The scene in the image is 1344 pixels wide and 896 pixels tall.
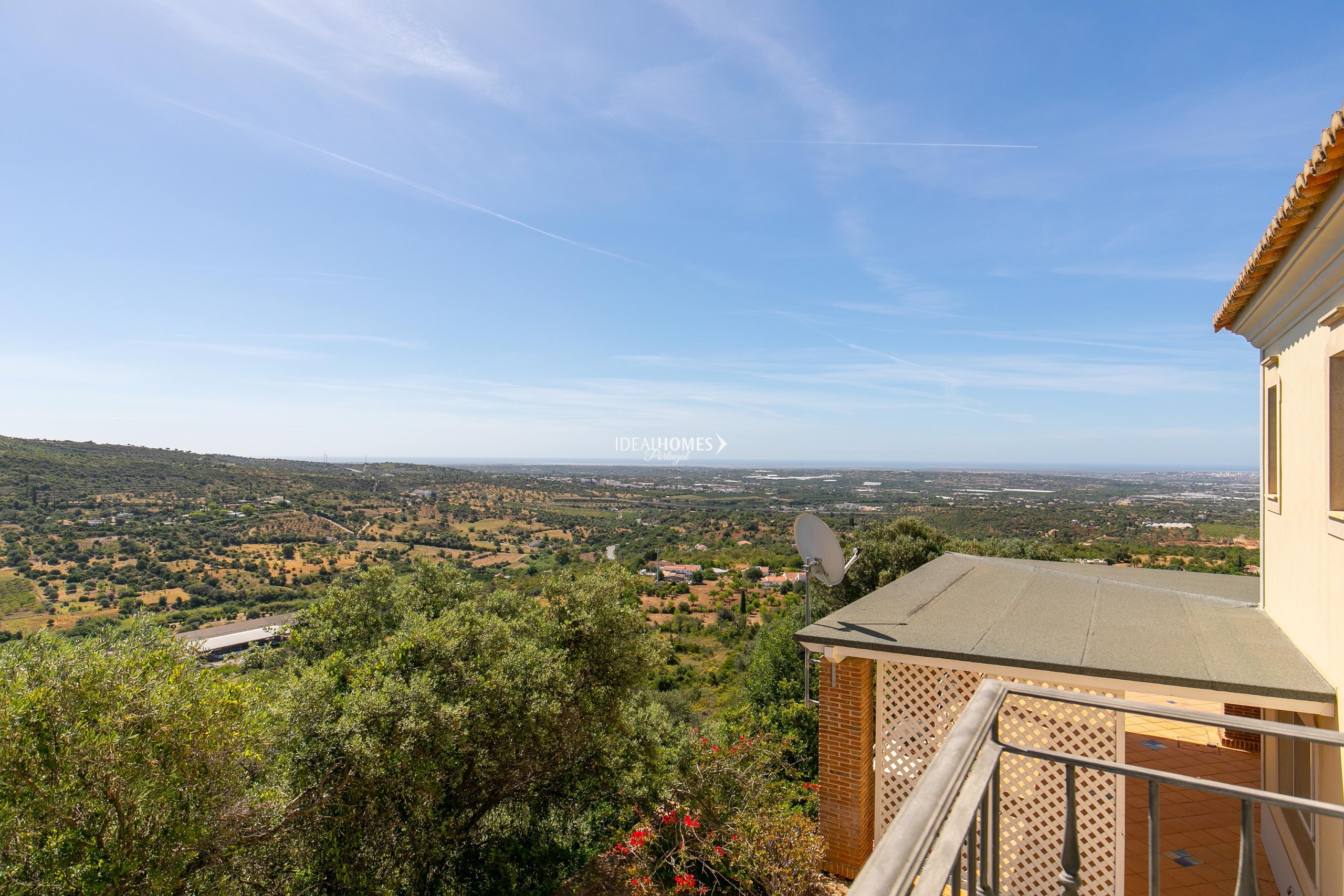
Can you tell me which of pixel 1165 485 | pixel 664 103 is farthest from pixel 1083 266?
pixel 1165 485

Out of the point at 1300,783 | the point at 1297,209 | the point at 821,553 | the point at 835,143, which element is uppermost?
the point at 835,143

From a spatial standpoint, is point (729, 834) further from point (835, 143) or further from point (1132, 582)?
point (835, 143)

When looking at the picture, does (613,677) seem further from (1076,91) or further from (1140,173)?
(1140,173)

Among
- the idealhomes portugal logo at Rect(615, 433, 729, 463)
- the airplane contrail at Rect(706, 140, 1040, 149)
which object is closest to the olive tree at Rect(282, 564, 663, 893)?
the airplane contrail at Rect(706, 140, 1040, 149)

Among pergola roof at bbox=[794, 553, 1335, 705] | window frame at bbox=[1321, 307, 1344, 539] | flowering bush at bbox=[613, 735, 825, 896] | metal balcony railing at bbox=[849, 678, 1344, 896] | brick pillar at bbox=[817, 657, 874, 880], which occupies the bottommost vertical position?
flowering bush at bbox=[613, 735, 825, 896]

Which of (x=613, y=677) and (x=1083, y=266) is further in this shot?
(x=1083, y=266)

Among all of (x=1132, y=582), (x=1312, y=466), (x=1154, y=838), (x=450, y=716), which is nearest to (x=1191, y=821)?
(x=1132, y=582)

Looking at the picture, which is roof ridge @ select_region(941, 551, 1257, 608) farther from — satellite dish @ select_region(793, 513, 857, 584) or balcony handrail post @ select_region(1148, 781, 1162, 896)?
balcony handrail post @ select_region(1148, 781, 1162, 896)
